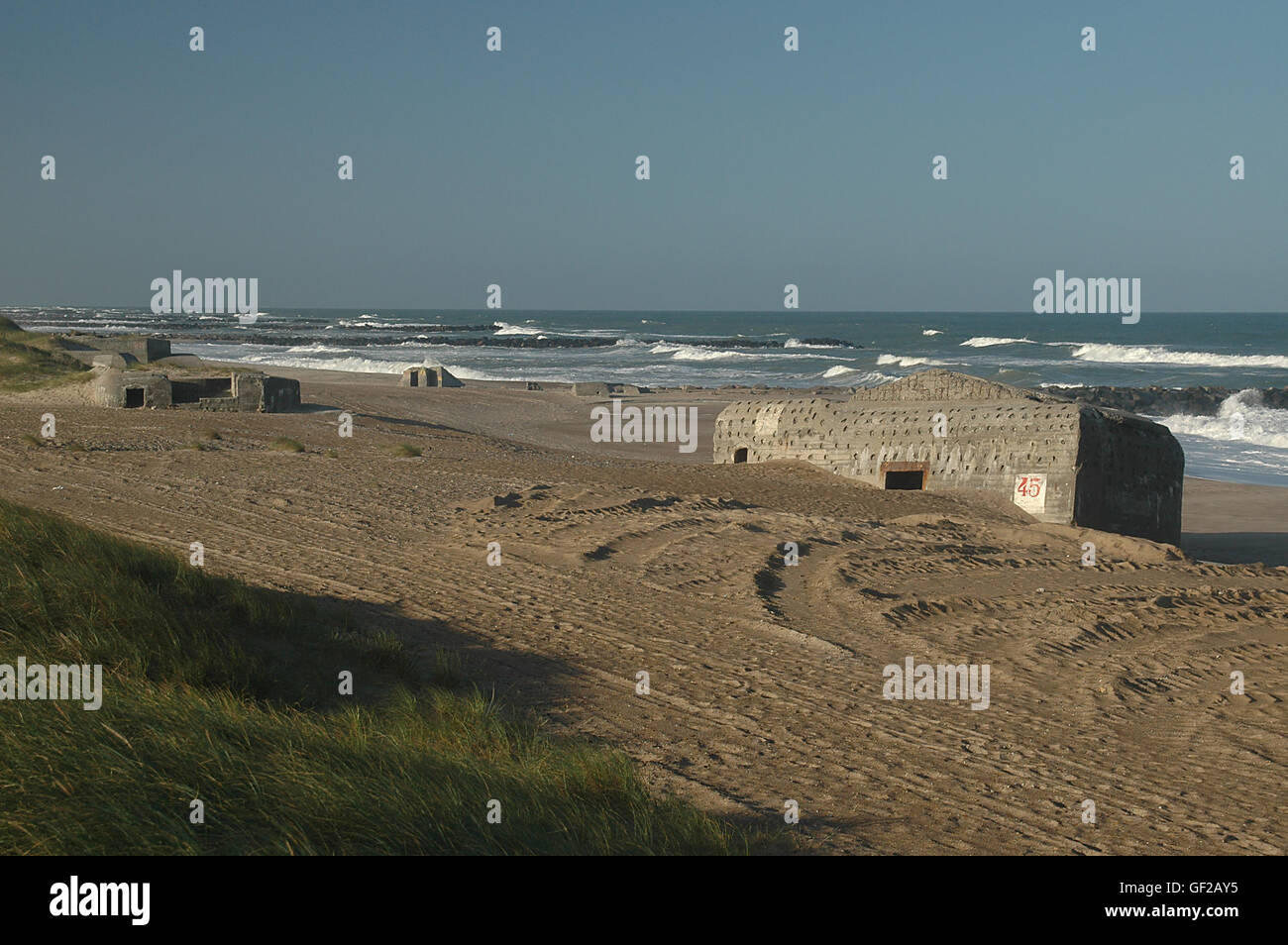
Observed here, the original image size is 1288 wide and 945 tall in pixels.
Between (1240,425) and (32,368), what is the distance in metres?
32.3

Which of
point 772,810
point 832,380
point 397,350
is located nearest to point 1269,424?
point 832,380

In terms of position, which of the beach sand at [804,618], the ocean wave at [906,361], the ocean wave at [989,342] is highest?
the ocean wave at [989,342]

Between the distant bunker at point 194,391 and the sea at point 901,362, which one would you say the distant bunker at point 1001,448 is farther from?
the distant bunker at point 194,391

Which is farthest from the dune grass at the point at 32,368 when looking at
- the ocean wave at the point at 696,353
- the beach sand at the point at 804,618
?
the ocean wave at the point at 696,353

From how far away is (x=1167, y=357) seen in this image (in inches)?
2813

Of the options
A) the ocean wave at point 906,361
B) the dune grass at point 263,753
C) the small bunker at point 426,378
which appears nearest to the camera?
the dune grass at point 263,753

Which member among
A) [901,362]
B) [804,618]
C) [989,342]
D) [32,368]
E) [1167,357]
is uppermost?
[989,342]

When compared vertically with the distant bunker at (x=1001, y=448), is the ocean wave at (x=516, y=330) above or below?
above

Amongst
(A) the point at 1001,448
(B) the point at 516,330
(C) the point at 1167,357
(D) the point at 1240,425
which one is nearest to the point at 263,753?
(A) the point at 1001,448

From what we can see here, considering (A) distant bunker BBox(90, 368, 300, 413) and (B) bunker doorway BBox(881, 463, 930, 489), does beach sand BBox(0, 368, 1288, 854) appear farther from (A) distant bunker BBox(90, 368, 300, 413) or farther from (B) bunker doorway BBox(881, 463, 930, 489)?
(A) distant bunker BBox(90, 368, 300, 413)

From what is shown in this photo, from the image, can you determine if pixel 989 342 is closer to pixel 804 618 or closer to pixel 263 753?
pixel 804 618

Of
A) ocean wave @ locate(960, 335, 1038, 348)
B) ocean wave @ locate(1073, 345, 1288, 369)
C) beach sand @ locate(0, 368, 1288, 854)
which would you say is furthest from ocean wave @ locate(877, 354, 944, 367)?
beach sand @ locate(0, 368, 1288, 854)

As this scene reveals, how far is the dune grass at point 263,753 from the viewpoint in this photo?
4.00 m

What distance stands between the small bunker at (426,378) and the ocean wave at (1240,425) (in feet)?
77.7
